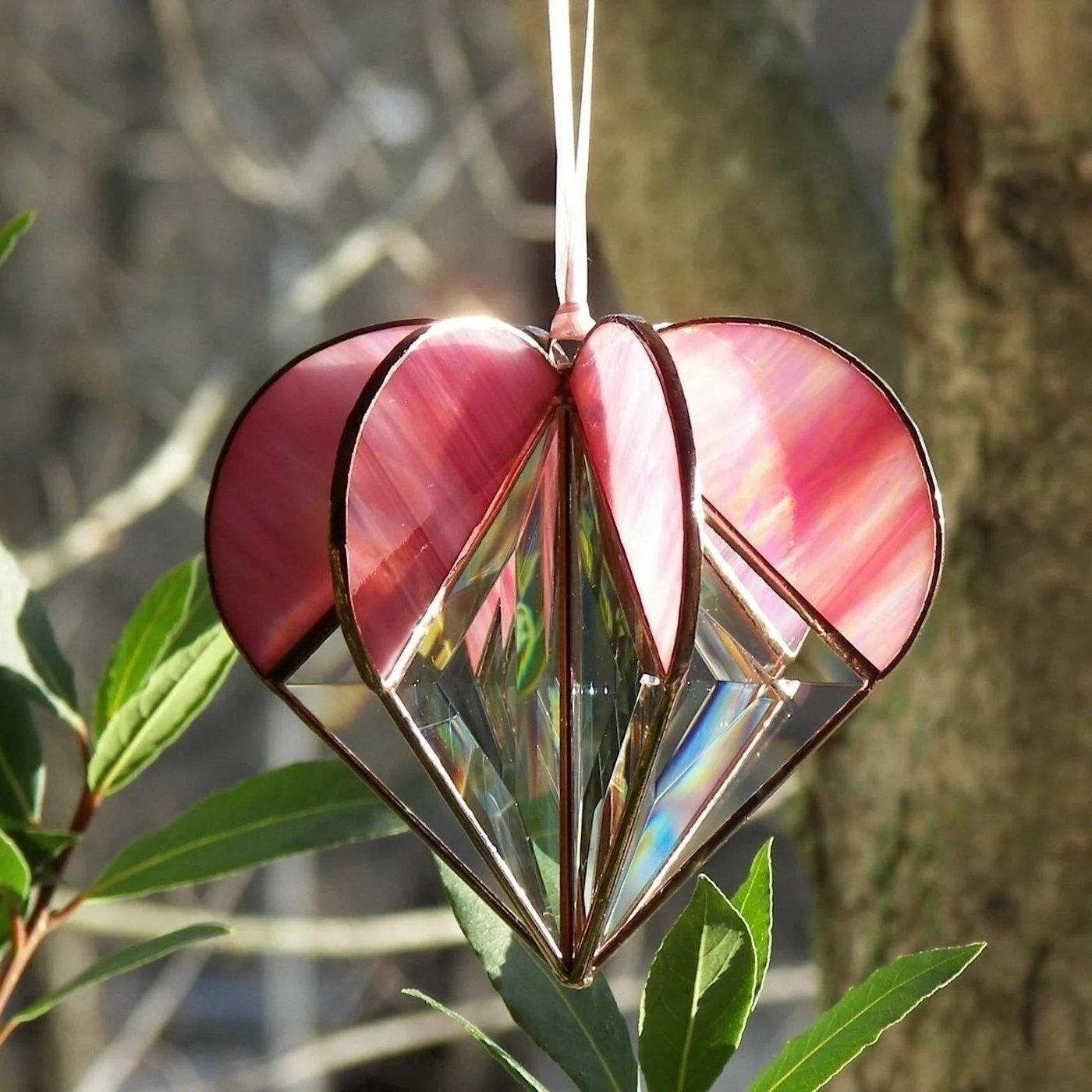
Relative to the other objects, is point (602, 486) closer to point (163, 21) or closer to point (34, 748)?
point (34, 748)

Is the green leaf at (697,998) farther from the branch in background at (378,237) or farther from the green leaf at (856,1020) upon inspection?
the branch in background at (378,237)

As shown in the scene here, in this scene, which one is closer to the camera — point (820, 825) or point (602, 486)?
point (602, 486)

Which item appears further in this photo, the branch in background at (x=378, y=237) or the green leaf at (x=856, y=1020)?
the branch in background at (x=378, y=237)

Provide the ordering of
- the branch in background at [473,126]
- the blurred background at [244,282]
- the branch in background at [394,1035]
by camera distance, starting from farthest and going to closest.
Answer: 1. the blurred background at [244,282]
2. the branch in background at [473,126]
3. the branch in background at [394,1035]

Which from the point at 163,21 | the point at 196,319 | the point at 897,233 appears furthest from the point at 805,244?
the point at 196,319

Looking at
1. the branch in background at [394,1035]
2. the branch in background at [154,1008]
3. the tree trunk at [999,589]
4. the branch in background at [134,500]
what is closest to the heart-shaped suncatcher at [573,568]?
the tree trunk at [999,589]

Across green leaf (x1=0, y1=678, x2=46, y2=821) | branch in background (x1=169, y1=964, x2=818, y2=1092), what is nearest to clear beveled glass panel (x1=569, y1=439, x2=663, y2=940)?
green leaf (x1=0, y1=678, x2=46, y2=821)

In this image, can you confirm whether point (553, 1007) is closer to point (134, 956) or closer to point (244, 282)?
point (134, 956)

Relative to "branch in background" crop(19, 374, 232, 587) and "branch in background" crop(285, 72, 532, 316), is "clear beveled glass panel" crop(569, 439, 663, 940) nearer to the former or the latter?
"branch in background" crop(19, 374, 232, 587)
